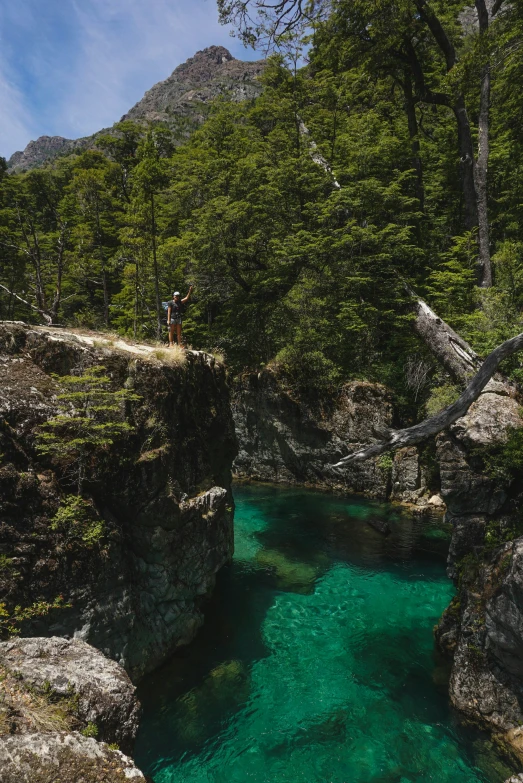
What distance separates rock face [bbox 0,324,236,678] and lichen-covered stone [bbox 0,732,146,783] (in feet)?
9.35

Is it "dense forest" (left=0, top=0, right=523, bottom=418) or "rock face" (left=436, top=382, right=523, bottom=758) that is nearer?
"rock face" (left=436, top=382, right=523, bottom=758)

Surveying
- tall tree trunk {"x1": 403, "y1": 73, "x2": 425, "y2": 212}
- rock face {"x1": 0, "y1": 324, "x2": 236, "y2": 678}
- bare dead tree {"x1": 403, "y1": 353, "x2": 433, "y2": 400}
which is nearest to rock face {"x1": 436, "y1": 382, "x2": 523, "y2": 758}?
rock face {"x1": 0, "y1": 324, "x2": 236, "y2": 678}

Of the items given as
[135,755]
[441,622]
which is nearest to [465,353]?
[441,622]

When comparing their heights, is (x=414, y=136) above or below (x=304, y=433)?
above

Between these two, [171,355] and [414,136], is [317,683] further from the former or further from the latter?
[414,136]

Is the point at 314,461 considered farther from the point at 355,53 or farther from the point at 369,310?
the point at 355,53

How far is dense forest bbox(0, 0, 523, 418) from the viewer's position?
17.2 metres

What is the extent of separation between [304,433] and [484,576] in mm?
13509

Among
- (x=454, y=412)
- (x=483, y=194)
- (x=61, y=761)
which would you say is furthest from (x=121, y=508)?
(x=483, y=194)

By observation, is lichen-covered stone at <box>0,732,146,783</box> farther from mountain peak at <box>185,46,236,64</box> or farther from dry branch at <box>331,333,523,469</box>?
mountain peak at <box>185,46,236,64</box>

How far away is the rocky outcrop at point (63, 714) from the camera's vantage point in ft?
11.8

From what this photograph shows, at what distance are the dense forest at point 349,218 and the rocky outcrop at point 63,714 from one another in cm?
1120

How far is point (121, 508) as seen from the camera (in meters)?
8.38

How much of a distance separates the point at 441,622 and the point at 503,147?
23.8 metres
